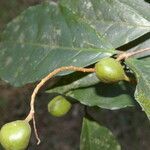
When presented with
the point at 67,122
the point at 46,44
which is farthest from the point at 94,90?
the point at 67,122

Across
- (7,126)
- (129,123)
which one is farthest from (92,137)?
(129,123)

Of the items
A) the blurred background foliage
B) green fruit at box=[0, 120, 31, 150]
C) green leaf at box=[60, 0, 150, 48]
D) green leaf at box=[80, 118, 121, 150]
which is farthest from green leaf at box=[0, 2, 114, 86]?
the blurred background foliage

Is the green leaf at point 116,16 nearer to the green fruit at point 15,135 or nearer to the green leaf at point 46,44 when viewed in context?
the green leaf at point 46,44

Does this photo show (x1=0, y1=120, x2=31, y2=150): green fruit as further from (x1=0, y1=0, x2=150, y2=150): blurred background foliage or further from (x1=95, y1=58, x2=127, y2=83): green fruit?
(x1=0, y1=0, x2=150, y2=150): blurred background foliage

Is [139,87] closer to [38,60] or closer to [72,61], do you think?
[72,61]

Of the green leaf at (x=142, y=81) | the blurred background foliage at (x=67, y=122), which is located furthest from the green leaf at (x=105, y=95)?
the blurred background foliage at (x=67, y=122)

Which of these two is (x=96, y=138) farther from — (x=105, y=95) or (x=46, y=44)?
(x=46, y=44)
